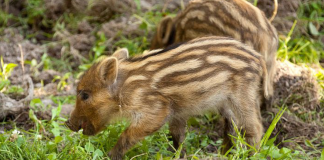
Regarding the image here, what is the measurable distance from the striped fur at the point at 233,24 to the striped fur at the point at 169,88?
606 mm

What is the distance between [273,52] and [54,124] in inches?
83.9

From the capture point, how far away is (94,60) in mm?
6258

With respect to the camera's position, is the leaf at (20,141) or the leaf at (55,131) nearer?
the leaf at (20,141)

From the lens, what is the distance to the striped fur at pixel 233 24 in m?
4.77

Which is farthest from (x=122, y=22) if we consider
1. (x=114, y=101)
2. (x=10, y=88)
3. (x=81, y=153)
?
(x=81, y=153)

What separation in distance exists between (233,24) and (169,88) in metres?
1.27

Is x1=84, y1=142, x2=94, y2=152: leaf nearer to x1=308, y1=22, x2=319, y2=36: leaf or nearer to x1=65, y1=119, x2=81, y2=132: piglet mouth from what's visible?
x1=65, y1=119, x2=81, y2=132: piglet mouth

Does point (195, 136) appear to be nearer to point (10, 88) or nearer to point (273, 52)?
point (273, 52)

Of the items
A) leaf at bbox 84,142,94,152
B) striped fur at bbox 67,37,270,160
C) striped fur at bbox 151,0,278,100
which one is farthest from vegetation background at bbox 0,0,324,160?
striped fur at bbox 151,0,278,100

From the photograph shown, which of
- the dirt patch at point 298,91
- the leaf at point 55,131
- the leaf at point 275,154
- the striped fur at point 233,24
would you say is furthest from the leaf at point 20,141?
the dirt patch at point 298,91

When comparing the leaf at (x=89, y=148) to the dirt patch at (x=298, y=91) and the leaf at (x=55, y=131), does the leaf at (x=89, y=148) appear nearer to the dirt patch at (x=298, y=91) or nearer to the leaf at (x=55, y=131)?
the leaf at (x=55, y=131)

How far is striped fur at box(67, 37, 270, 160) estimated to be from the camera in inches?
155

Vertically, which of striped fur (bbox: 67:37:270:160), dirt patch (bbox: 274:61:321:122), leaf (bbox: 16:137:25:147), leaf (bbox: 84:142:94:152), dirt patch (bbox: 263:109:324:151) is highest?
striped fur (bbox: 67:37:270:160)

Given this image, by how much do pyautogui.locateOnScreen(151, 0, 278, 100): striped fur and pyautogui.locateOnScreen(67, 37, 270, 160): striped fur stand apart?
606 millimetres
